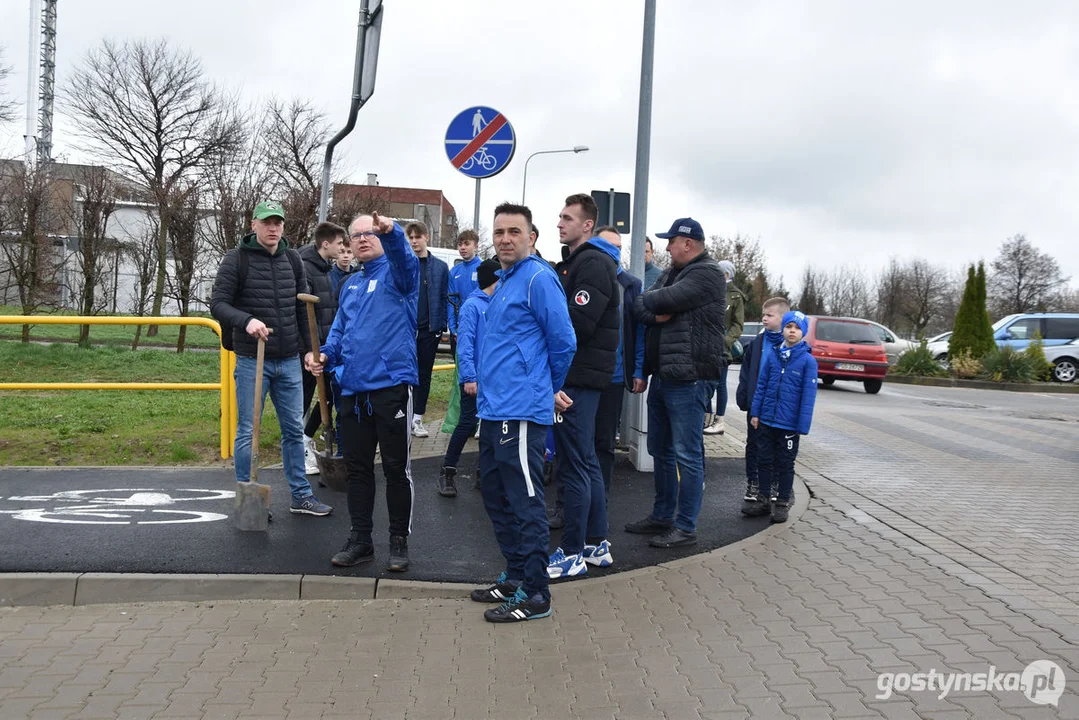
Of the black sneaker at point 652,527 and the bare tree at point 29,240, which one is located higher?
the bare tree at point 29,240

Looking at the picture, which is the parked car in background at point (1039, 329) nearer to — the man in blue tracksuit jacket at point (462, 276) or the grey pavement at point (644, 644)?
the grey pavement at point (644, 644)

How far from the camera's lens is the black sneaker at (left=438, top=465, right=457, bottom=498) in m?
6.41

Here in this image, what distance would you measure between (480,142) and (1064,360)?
71.3 feet

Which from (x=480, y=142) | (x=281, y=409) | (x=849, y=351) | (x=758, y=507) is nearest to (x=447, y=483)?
(x=281, y=409)

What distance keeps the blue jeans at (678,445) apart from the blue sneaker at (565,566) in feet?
2.83

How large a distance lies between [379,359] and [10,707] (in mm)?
2286

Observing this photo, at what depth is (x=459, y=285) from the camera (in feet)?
24.9

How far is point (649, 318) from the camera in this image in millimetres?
5492

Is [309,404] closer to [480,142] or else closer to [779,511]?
[480,142]

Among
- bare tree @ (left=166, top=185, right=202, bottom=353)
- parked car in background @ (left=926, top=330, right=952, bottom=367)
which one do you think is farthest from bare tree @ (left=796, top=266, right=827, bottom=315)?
bare tree @ (left=166, top=185, right=202, bottom=353)

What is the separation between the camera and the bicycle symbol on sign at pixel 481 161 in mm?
8406

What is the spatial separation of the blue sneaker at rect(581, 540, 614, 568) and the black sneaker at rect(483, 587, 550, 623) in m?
0.78

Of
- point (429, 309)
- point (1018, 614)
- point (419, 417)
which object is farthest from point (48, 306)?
point (1018, 614)

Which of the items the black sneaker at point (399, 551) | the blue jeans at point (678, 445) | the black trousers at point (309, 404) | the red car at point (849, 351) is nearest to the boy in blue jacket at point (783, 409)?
the blue jeans at point (678, 445)
